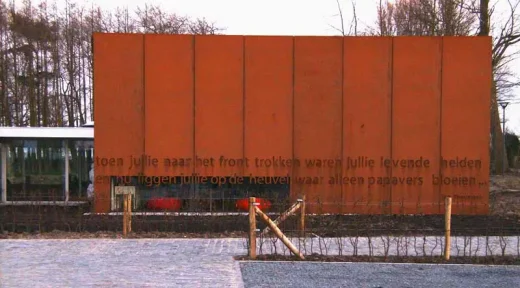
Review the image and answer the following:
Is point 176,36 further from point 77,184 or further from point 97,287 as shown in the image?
point 97,287

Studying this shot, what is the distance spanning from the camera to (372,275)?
850cm

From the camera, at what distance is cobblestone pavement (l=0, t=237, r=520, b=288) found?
7.99 m

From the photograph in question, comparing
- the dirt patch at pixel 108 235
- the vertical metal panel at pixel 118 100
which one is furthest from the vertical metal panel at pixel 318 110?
the dirt patch at pixel 108 235

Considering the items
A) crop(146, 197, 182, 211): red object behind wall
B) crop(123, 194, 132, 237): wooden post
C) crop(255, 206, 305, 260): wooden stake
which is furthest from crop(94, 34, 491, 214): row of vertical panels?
crop(255, 206, 305, 260): wooden stake

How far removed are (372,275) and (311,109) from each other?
897 cm

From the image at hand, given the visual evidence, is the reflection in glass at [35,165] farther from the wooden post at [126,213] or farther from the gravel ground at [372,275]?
the gravel ground at [372,275]

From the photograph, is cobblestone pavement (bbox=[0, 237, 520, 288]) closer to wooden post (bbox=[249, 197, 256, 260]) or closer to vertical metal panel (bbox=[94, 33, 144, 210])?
wooden post (bbox=[249, 197, 256, 260])

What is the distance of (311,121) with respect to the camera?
17.0m

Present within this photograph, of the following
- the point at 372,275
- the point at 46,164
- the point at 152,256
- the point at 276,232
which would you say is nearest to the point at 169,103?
the point at 46,164

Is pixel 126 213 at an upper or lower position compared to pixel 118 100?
lower

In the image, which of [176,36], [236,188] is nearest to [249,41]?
[176,36]

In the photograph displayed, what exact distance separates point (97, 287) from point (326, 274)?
3205mm

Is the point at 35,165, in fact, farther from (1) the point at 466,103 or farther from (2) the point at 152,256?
(1) the point at 466,103

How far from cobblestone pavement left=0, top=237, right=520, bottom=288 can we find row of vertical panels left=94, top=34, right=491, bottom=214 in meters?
5.25
